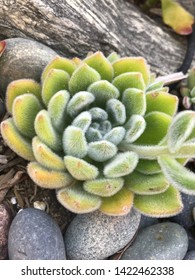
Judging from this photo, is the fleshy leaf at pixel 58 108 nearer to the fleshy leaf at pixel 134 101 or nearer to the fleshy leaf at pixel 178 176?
the fleshy leaf at pixel 134 101

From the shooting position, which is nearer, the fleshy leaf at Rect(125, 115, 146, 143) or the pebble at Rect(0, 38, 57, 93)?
the fleshy leaf at Rect(125, 115, 146, 143)

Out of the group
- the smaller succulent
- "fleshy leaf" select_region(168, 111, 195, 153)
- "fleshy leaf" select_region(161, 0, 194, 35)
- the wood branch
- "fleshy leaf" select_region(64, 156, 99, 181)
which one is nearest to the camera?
"fleshy leaf" select_region(168, 111, 195, 153)

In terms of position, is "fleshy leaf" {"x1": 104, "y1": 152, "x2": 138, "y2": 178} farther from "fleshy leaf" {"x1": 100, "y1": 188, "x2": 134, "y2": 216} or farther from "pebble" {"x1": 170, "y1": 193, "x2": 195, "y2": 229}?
"pebble" {"x1": 170, "y1": 193, "x2": 195, "y2": 229}

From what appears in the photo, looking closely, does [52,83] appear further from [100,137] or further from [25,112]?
[100,137]

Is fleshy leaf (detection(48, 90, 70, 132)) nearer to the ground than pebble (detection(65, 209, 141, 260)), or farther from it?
farther from it

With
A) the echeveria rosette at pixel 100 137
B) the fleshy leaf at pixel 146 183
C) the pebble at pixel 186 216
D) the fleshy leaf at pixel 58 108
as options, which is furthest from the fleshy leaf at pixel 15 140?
the pebble at pixel 186 216

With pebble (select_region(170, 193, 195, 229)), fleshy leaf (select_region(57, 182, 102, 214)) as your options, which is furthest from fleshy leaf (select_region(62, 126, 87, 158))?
pebble (select_region(170, 193, 195, 229))
